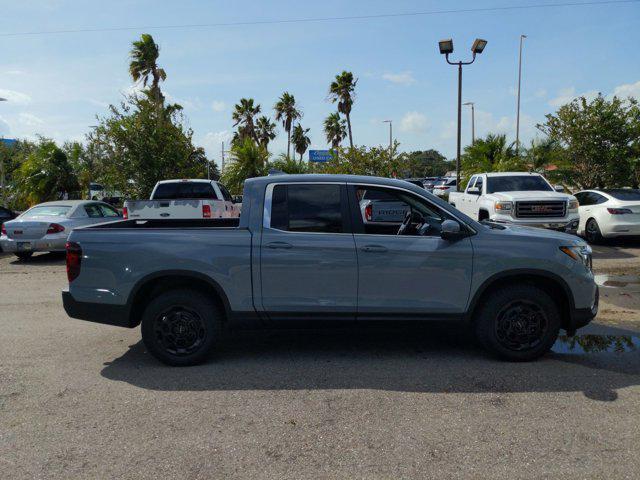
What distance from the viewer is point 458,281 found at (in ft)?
16.2

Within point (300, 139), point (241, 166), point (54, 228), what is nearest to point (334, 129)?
point (300, 139)

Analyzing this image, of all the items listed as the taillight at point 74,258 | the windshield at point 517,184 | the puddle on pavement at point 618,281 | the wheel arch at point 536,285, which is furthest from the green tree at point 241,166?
the wheel arch at point 536,285

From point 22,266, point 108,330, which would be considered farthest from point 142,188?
point 108,330

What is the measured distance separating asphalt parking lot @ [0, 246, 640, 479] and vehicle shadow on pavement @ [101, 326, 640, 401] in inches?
0.9

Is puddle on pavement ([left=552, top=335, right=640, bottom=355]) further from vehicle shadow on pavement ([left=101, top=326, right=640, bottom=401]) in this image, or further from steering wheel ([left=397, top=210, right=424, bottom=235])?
steering wheel ([left=397, top=210, right=424, bottom=235])

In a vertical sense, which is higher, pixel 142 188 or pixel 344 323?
pixel 142 188

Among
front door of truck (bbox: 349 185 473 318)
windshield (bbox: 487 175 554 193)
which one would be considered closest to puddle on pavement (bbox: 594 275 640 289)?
windshield (bbox: 487 175 554 193)

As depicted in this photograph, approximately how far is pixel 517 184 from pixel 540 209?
152 centimetres

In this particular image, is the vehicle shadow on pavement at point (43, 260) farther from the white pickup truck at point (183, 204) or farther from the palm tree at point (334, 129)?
the palm tree at point (334, 129)

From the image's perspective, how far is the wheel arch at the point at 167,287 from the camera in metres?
4.91

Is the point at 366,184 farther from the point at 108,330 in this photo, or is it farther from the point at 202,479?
the point at 108,330

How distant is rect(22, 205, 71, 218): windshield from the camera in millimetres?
13008

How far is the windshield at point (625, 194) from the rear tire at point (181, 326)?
11854mm

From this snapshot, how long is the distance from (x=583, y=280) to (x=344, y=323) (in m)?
2.34
